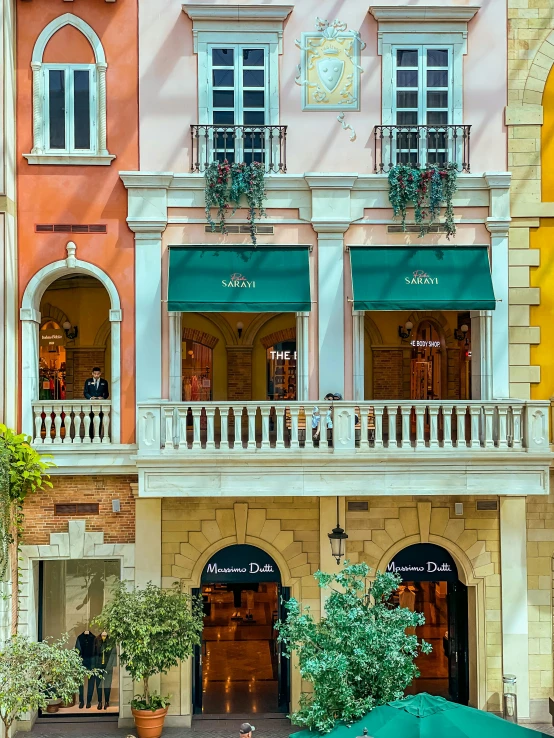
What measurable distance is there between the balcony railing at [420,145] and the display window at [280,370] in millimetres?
5653

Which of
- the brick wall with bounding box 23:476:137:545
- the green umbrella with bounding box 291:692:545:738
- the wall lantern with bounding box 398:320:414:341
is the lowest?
the green umbrella with bounding box 291:692:545:738

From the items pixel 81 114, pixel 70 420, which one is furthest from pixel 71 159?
pixel 70 420

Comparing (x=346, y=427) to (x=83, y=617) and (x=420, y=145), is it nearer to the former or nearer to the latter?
(x=420, y=145)

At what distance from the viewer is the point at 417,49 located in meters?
14.9

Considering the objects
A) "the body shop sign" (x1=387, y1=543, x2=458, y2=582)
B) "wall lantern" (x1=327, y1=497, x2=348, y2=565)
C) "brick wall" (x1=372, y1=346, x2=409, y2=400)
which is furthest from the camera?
"brick wall" (x1=372, y1=346, x2=409, y2=400)

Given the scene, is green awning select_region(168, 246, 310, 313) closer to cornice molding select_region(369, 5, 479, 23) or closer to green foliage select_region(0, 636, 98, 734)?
cornice molding select_region(369, 5, 479, 23)

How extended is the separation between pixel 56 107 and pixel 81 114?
45 cm

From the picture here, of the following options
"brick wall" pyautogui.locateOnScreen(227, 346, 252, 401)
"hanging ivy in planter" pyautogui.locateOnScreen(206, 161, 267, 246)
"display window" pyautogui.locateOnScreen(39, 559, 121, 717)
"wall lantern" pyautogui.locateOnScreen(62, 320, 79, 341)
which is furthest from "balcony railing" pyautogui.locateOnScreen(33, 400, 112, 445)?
"brick wall" pyautogui.locateOnScreen(227, 346, 252, 401)

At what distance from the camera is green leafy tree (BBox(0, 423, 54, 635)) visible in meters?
13.7

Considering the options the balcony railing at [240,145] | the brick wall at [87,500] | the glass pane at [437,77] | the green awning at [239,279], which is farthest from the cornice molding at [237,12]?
the brick wall at [87,500]

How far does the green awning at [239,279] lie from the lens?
1430 centimetres

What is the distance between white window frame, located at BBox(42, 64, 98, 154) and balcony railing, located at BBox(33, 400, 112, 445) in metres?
4.48

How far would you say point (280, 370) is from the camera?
19.3m

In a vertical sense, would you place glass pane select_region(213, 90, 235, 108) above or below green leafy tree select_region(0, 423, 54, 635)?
above
